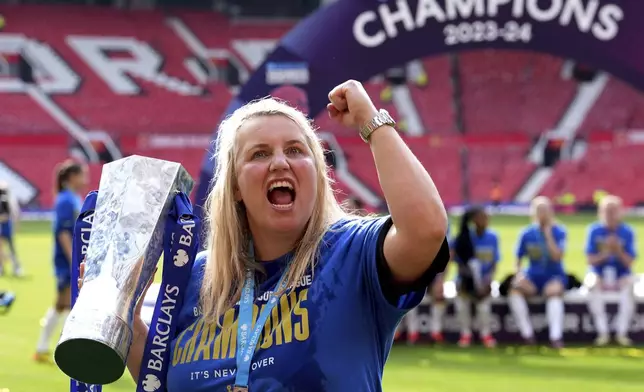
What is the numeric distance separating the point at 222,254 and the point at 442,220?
649 mm

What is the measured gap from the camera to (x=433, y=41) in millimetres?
8602

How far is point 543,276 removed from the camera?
9820 mm

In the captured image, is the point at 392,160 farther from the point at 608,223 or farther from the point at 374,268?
the point at 608,223

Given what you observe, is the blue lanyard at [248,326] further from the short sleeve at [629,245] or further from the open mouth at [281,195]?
the short sleeve at [629,245]

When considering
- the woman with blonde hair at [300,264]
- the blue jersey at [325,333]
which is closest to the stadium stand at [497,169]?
the woman with blonde hair at [300,264]

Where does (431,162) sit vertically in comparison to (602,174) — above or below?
above

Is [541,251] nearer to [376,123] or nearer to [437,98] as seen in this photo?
[376,123]

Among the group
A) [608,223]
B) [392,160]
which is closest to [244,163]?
[392,160]

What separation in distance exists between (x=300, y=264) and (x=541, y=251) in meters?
7.52

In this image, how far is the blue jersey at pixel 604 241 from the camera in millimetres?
9867

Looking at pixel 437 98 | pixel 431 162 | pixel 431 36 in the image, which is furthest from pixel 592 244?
pixel 437 98

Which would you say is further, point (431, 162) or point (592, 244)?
point (431, 162)

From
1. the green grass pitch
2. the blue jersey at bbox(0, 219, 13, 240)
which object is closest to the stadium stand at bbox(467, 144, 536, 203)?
the blue jersey at bbox(0, 219, 13, 240)

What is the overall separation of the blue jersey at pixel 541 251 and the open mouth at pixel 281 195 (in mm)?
7487
